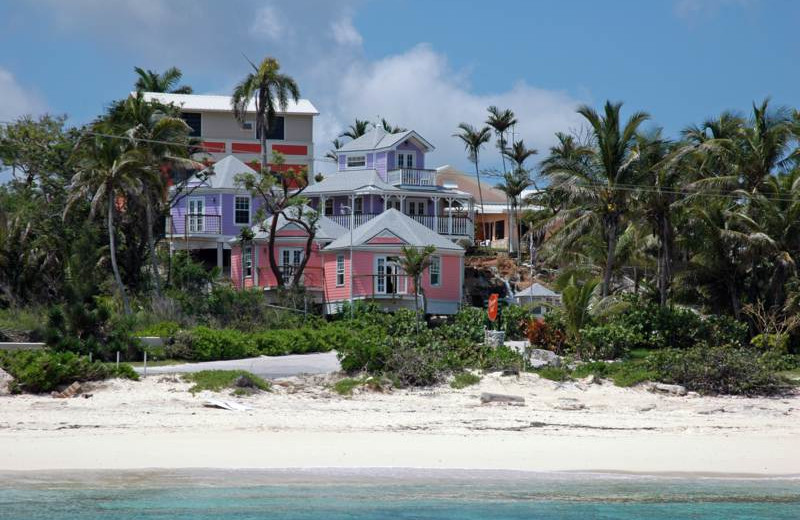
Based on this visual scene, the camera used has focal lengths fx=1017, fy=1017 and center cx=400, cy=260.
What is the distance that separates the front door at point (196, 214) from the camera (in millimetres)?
49531

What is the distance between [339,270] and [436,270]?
415cm

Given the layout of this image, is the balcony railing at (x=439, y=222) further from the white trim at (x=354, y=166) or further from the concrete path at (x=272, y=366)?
the concrete path at (x=272, y=366)

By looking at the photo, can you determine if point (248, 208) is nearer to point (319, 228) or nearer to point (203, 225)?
point (203, 225)

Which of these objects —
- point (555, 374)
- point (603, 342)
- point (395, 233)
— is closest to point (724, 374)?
point (555, 374)

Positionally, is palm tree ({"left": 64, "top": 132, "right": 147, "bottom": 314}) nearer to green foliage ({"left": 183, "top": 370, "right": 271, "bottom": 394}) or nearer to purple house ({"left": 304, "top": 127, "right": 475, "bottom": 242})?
green foliage ({"left": 183, "top": 370, "right": 271, "bottom": 394})

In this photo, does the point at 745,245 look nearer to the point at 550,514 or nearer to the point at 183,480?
the point at 550,514

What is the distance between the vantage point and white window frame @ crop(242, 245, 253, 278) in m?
45.4

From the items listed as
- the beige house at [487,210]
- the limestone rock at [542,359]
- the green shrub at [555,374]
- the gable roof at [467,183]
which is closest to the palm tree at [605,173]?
the limestone rock at [542,359]

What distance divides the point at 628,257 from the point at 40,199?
24.8 m

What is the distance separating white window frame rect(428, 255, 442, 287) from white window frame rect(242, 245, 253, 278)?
27.0 ft

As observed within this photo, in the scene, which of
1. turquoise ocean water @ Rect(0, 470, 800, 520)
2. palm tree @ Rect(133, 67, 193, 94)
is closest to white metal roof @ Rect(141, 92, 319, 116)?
palm tree @ Rect(133, 67, 193, 94)

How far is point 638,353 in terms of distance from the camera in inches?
1262

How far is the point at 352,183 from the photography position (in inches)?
2083

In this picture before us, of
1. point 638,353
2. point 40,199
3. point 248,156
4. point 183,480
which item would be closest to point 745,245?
point 638,353
